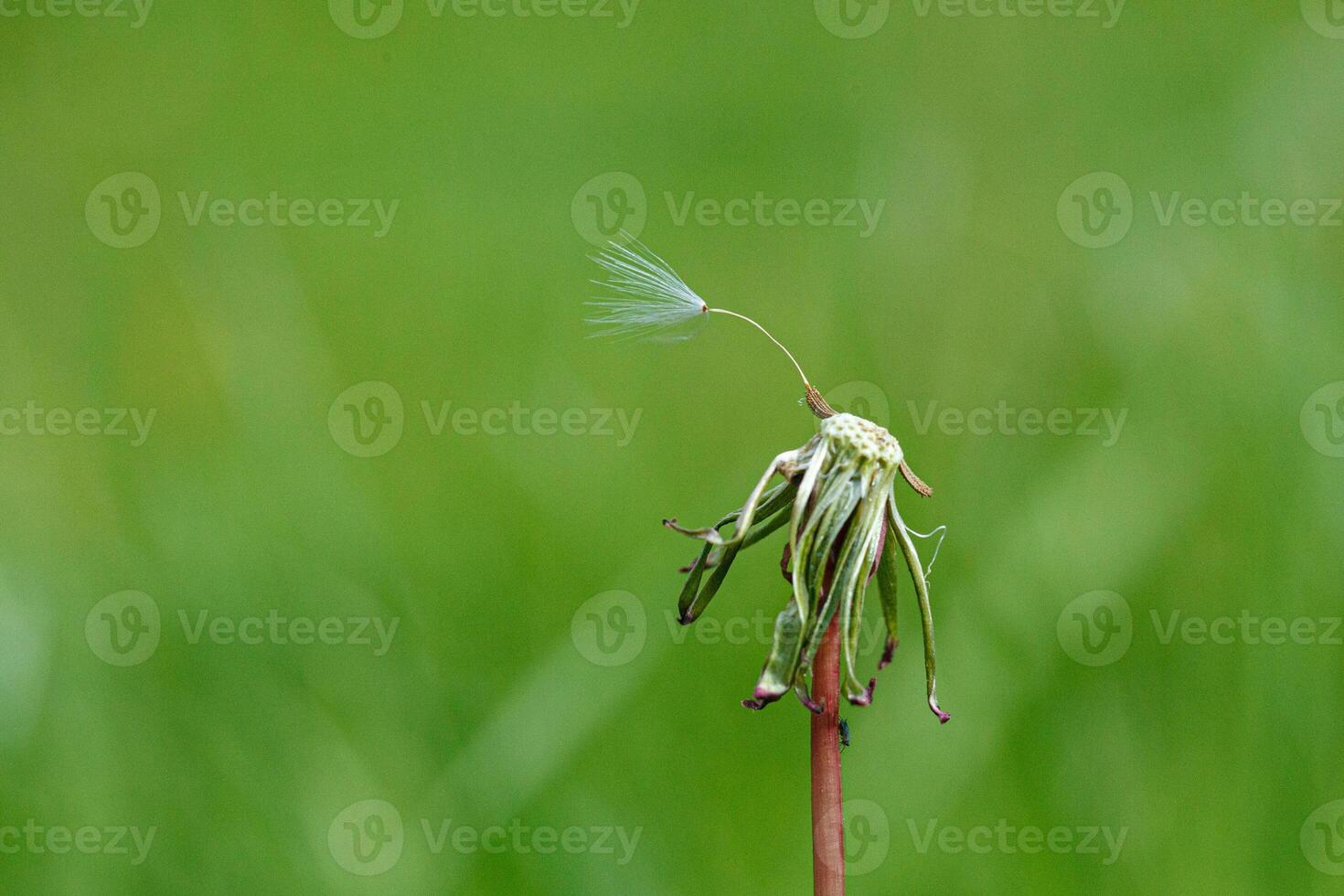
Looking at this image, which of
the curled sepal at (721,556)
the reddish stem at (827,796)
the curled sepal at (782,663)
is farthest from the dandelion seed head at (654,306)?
the reddish stem at (827,796)

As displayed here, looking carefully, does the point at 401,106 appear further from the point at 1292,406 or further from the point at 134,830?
the point at 1292,406

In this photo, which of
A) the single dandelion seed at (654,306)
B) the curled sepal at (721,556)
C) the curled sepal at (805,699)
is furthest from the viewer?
the single dandelion seed at (654,306)

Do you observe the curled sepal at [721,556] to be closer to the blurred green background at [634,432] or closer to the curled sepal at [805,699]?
the curled sepal at [805,699]

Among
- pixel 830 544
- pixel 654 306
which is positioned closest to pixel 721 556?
pixel 830 544

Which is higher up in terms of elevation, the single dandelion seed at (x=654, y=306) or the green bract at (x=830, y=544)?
the single dandelion seed at (x=654, y=306)

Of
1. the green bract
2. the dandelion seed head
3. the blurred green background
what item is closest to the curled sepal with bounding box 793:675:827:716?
the green bract

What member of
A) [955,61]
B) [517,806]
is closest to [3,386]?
[517,806]

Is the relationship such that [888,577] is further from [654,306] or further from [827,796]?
[654,306]

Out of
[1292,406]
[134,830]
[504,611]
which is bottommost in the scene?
[134,830]
